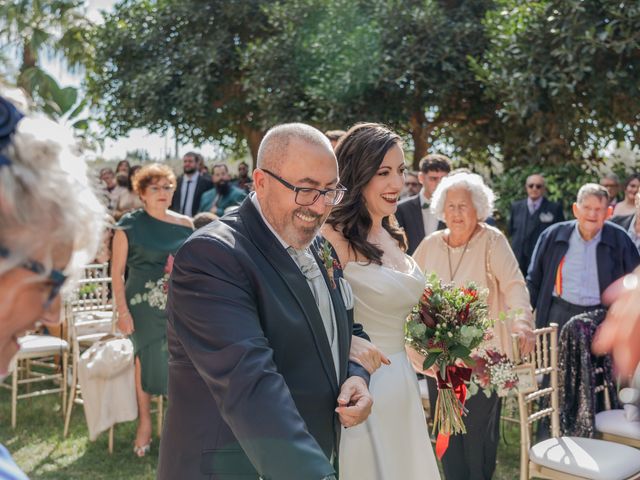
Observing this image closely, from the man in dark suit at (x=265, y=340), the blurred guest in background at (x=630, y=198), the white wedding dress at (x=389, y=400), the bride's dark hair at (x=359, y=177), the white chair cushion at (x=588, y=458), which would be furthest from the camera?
the blurred guest in background at (x=630, y=198)

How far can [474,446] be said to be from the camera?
470 centimetres

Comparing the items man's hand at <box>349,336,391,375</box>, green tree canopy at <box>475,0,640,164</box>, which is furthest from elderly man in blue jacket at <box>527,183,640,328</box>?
man's hand at <box>349,336,391,375</box>

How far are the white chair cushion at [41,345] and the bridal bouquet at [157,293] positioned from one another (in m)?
1.43

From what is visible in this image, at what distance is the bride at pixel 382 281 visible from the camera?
3.60 metres

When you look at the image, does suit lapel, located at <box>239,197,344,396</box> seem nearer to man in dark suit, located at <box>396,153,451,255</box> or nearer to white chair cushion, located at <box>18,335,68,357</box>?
man in dark suit, located at <box>396,153,451,255</box>

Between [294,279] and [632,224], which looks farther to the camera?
[632,224]

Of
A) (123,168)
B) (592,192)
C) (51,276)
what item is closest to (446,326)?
(51,276)

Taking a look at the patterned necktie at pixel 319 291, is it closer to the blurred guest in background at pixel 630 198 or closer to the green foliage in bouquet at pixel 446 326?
the green foliage in bouquet at pixel 446 326

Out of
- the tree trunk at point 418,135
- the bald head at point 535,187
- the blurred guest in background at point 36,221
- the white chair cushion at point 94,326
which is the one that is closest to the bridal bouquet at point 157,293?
the white chair cushion at point 94,326

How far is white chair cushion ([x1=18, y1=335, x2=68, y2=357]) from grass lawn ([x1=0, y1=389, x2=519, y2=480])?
0.61 meters

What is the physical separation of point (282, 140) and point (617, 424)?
11.4 feet

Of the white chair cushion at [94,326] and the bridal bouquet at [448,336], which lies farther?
the white chair cushion at [94,326]

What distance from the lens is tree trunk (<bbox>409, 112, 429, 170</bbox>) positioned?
15.1 metres

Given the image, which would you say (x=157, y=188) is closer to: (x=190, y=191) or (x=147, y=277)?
(x=147, y=277)
